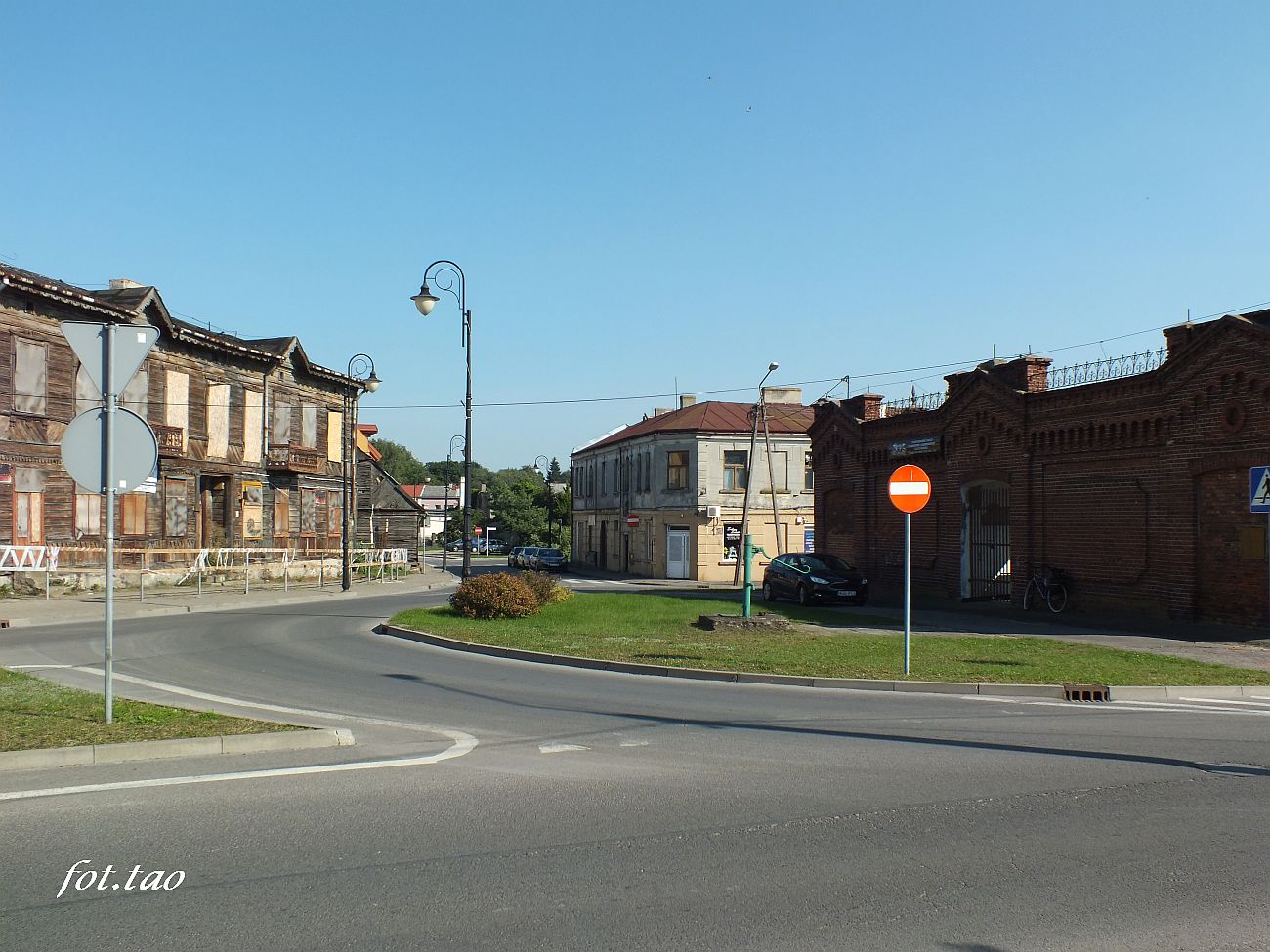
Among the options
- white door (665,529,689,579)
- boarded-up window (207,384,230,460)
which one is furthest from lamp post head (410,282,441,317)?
white door (665,529,689,579)

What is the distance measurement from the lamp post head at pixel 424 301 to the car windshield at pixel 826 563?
1283 cm

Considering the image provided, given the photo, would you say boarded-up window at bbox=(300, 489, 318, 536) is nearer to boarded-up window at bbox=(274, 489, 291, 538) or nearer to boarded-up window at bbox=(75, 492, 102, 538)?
boarded-up window at bbox=(274, 489, 291, 538)

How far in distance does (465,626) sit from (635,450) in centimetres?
3759

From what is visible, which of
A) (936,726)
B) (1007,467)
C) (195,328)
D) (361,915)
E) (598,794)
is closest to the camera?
(361,915)

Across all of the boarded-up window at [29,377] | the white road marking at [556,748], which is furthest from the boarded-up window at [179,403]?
the white road marking at [556,748]

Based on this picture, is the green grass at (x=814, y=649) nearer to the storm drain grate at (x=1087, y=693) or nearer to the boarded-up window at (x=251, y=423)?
the storm drain grate at (x=1087, y=693)

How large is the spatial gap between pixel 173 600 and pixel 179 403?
12.1 m

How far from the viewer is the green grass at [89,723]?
876cm

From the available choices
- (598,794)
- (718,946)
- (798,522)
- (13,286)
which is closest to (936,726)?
(598,794)

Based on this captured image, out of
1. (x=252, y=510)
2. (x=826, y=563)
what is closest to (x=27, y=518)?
(x=252, y=510)

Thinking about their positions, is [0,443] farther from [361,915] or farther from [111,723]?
[361,915]

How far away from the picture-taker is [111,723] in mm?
9430

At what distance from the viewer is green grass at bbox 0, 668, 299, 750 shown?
28.7 ft

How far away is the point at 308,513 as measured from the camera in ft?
158
